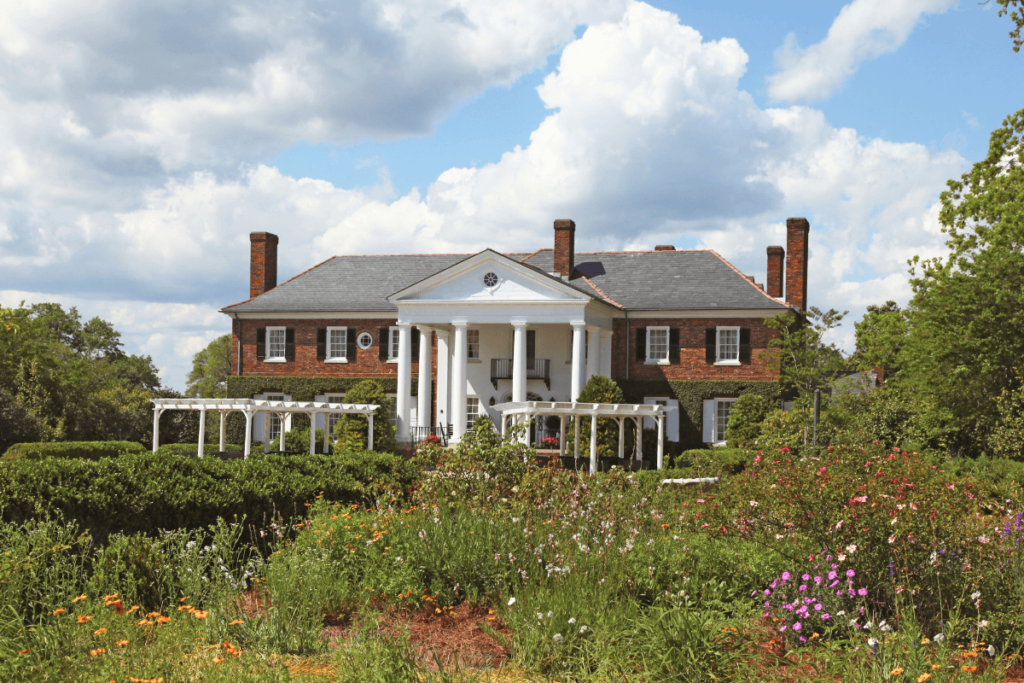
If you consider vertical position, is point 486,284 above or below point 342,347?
above

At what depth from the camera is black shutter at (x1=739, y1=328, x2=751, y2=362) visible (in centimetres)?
3541

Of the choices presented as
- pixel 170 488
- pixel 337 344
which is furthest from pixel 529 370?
pixel 170 488

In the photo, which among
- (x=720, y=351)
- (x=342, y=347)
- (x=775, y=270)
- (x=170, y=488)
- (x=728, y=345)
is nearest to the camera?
(x=170, y=488)

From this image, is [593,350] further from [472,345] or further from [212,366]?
[212,366]

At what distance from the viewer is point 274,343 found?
3978 centimetres

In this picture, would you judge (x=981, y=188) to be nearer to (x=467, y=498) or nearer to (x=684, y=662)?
(x=467, y=498)

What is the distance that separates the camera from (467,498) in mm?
10500

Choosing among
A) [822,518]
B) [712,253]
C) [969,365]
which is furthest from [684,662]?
[712,253]

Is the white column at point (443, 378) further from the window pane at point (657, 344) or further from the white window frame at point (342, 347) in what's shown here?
the window pane at point (657, 344)

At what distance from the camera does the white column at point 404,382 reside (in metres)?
34.7

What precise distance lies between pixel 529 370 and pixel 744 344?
878cm

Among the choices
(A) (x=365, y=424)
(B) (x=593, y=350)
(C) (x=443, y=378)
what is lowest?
(A) (x=365, y=424)

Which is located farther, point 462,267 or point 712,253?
point 712,253

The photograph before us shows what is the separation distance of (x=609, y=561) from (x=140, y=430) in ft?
113
